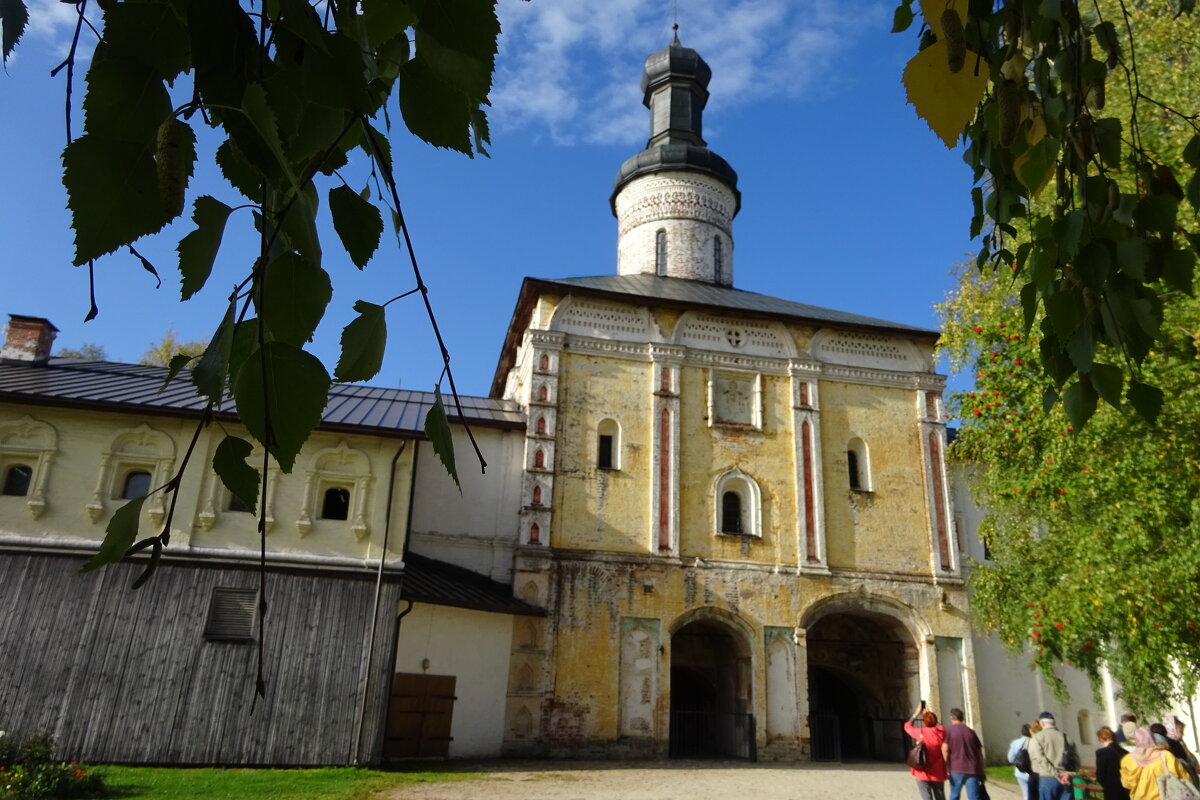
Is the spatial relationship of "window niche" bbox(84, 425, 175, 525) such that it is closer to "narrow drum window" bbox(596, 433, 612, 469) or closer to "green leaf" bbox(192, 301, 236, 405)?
"narrow drum window" bbox(596, 433, 612, 469)

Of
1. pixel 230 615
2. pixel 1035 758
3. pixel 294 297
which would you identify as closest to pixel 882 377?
pixel 1035 758

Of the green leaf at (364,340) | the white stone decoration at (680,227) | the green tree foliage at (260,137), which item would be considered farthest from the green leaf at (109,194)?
the white stone decoration at (680,227)

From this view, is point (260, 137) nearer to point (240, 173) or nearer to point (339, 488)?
point (240, 173)

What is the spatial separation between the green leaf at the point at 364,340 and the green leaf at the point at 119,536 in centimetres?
29

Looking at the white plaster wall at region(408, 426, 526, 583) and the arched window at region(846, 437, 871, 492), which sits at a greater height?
the arched window at region(846, 437, 871, 492)

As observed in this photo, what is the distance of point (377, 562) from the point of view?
1280cm

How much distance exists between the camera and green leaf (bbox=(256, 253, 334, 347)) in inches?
38.2

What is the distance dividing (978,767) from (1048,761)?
0.68 m

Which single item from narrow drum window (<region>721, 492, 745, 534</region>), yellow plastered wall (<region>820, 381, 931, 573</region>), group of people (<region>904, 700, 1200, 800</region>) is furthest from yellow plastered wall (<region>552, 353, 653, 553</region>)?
group of people (<region>904, 700, 1200, 800</region>)

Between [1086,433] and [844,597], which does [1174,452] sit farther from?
[844,597]

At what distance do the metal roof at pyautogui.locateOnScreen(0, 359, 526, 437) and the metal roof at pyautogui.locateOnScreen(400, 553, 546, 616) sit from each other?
2339 mm

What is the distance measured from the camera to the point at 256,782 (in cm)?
1000

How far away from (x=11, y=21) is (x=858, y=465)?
17827 millimetres

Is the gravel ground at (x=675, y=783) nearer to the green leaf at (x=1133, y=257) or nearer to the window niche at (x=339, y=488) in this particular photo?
the window niche at (x=339, y=488)
